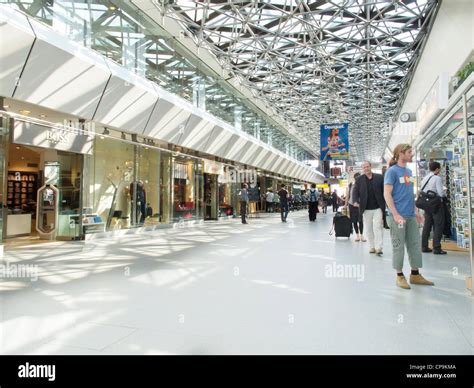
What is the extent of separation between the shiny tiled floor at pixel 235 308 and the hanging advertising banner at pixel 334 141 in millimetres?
12135

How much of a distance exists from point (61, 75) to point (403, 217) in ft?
26.6

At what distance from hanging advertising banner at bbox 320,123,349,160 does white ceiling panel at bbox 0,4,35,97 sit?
14.9m

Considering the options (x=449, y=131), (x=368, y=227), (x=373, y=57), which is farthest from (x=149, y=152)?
(x=373, y=57)

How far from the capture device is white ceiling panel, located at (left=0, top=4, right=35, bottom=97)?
6.26 meters

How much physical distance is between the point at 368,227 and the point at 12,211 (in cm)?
1224

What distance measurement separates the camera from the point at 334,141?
1823 cm

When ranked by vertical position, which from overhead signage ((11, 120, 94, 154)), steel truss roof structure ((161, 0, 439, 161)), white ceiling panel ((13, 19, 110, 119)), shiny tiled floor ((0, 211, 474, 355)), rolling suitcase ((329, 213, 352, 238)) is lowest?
shiny tiled floor ((0, 211, 474, 355))

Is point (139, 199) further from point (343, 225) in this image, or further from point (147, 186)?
point (343, 225)

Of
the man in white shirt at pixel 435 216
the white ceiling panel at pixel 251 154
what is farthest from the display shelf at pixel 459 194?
the white ceiling panel at pixel 251 154

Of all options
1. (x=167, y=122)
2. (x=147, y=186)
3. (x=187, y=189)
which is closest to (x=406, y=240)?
(x=167, y=122)

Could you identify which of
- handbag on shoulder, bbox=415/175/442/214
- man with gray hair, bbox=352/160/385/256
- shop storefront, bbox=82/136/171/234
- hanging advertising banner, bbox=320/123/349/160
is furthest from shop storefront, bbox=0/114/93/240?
hanging advertising banner, bbox=320/123/349/160

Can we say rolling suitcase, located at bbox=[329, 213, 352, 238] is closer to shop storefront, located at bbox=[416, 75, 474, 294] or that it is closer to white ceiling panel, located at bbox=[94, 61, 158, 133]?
shop storefront, located at bbox=[416, 75, 474, 294]

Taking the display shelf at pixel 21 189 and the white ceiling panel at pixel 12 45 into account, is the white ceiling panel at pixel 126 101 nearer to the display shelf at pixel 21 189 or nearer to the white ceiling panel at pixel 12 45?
the white ceiling panel at pixel 12 45

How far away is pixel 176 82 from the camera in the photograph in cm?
1412
